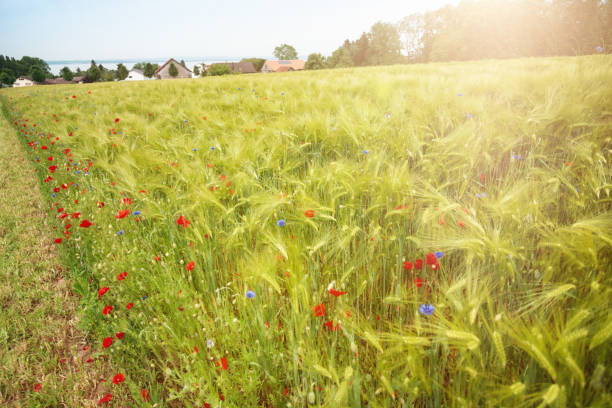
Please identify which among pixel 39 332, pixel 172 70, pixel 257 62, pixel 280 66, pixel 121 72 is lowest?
pixel 39 332

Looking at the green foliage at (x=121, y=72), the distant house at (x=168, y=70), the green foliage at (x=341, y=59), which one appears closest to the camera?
the green foliage at (x=341, y=59)

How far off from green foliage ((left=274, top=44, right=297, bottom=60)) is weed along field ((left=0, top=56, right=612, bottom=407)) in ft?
287

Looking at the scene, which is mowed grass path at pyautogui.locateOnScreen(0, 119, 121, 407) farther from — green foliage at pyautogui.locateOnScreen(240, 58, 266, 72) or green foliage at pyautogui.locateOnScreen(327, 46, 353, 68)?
green foliage at pyautogui.locateOnScreen(240, 58, 266, 72)

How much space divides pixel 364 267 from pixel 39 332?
164cm

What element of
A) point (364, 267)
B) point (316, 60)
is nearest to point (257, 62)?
point (316, 60)

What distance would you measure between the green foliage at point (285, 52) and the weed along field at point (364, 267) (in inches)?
3444

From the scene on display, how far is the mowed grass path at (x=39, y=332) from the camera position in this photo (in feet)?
3.75

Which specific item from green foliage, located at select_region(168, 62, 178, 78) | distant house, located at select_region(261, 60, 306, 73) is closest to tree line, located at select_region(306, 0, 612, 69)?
distant house, located at select_region(261, 60, 306, 73)

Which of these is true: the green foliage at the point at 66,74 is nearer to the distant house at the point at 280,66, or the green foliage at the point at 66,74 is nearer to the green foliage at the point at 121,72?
the green foliage at the point at 121,72

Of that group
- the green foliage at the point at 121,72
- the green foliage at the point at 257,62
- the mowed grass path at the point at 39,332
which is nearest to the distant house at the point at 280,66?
the green foliage at the point at 257,62

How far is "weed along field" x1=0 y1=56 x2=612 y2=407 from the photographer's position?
2.52ft

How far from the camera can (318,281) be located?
4.13ft

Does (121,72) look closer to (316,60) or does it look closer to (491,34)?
(316,60)

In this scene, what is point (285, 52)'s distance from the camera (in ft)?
263
